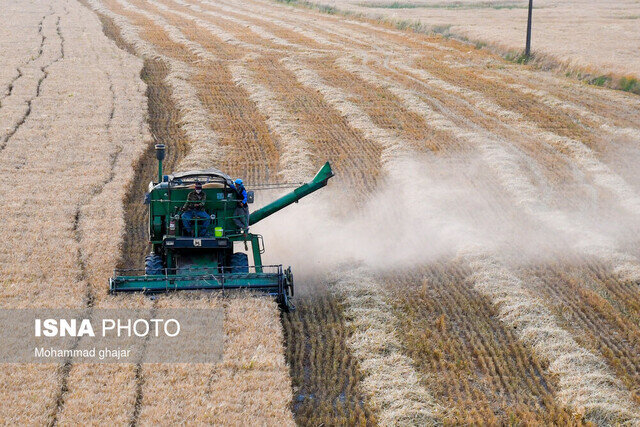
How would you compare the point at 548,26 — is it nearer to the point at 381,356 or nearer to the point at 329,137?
the point at 329,137

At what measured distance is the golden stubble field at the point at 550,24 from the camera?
40469mm

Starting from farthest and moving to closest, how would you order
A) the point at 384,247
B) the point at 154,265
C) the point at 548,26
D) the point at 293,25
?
the point at 548,26, the point at 293,25, the point at 384,247, the point at 154,265

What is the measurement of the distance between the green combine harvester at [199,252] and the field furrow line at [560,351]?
157 inches

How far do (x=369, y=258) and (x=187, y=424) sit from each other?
7.60m

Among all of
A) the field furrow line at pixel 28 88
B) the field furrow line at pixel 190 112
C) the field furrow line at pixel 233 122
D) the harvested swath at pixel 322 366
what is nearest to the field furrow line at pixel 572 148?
the field furrow line at pixel 233 122

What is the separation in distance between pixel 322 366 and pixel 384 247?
5703mm

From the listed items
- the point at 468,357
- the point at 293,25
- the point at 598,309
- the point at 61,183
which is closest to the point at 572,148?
the point at 598,309

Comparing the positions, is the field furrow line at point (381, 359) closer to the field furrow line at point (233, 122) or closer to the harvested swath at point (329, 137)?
the harvested swath at point (329, 137)

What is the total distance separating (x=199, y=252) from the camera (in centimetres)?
1392

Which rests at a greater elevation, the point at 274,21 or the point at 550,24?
the point at 274,21

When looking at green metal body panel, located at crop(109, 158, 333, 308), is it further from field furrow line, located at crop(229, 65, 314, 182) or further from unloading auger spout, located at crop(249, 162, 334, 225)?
field furrow line, located at crop(229, 65, 314, 182)

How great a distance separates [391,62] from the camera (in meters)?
39.8

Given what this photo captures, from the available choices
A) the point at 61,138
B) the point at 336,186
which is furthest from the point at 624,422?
the point at 61,138

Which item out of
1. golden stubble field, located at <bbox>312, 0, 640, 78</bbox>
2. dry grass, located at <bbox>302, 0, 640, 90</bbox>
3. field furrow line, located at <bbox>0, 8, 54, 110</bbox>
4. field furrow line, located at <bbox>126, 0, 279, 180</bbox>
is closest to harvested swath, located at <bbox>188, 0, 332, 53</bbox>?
field furrow line, located at <bbox>126, 0, 279, 180</bbox>
